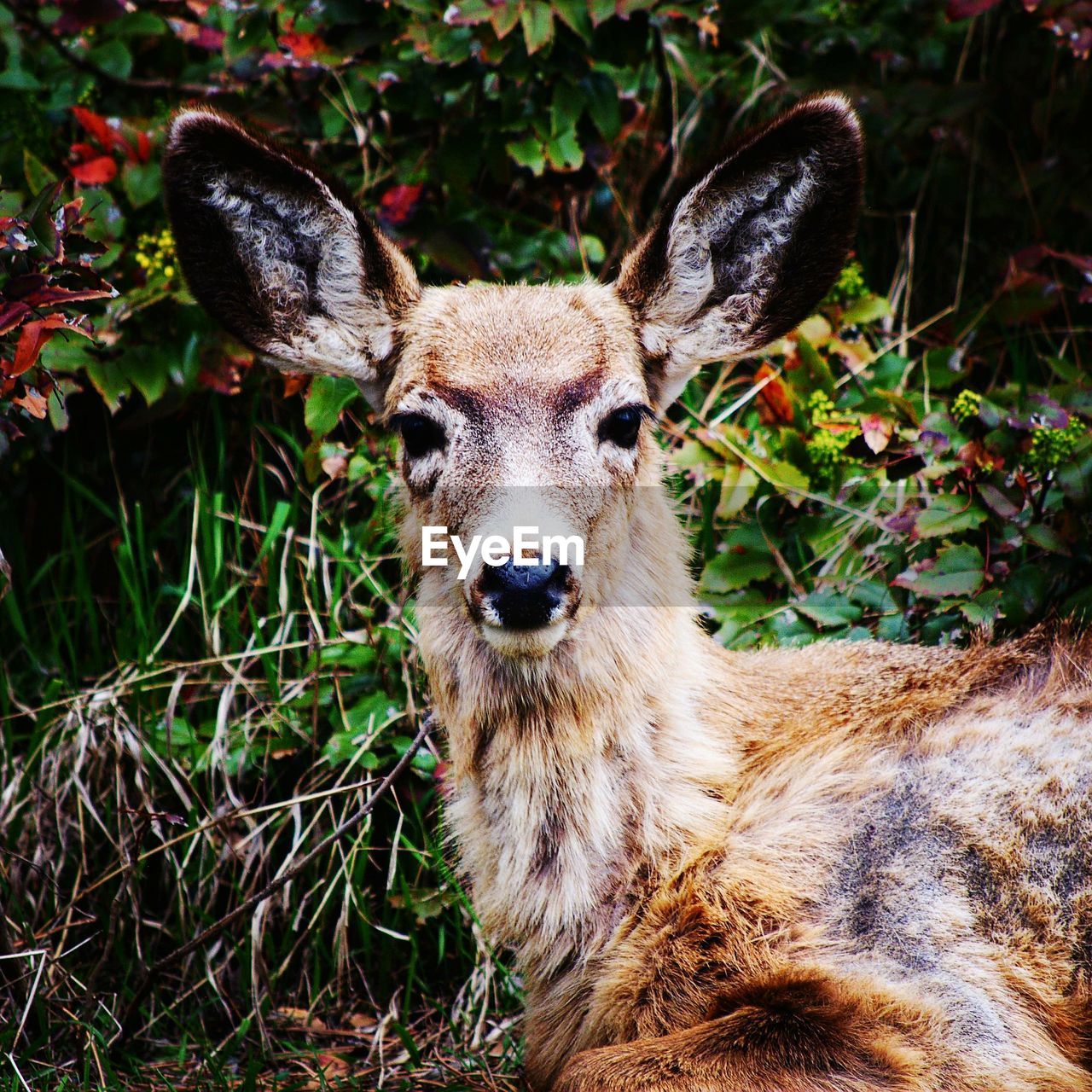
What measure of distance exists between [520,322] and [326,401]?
127 centimetres

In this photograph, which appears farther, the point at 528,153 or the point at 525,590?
the point at 528,153

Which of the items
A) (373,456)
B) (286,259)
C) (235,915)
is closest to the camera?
(286,259)

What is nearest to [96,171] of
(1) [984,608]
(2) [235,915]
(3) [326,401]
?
(3) [326,401]

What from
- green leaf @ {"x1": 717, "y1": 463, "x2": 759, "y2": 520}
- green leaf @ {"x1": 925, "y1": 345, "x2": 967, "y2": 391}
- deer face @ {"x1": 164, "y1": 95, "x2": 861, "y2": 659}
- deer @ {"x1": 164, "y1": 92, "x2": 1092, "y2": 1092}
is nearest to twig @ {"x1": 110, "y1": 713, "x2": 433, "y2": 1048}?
deer @ {"x1": 164, "y1": 92, "x2": 1092, "y2": 1092}

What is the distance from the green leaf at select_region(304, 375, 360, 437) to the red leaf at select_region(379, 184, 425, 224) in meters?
0.79

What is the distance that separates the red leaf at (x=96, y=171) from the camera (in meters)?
5.25

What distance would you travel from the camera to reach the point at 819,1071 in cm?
306

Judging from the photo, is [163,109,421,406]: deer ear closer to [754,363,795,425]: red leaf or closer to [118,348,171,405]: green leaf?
[118,348,171,405]: green leaf

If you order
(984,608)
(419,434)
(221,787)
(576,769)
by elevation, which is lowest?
(221,787)

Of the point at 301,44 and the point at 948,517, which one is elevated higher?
A: the point at 301,44

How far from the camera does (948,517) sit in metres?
4.59

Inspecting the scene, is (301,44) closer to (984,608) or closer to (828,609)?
(828,609)

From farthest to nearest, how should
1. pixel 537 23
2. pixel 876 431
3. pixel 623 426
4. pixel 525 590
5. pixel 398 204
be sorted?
pixel 398 204
pixel 537 23
pixel 876 431
pixel 623 426
pixel 525 590

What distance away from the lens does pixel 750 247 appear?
13.4ft
